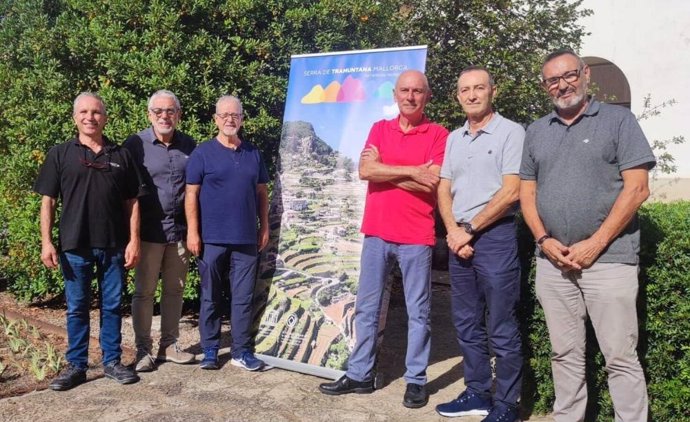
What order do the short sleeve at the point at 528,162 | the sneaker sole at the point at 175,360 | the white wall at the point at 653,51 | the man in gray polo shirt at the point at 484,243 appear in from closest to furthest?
the short sleeve at the point at 528,162 < the man in gray polo shirt at the point at 484,243 < the sneaker sole at the point at 175,360 < the white wall at the point at 653,51

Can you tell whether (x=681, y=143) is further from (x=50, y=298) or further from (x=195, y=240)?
(x=50, y=298)

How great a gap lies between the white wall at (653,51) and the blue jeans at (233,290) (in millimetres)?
7959

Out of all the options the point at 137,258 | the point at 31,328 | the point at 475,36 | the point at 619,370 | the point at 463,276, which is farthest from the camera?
the point at 475,36

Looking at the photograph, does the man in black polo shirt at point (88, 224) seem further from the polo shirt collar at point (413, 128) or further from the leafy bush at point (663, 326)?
the leafy bush at point (663, 326)

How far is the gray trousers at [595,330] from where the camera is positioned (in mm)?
3266

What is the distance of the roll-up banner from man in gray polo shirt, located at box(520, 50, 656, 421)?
142cm

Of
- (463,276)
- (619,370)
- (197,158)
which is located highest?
(197,158)

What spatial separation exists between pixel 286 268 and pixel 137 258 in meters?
1.15

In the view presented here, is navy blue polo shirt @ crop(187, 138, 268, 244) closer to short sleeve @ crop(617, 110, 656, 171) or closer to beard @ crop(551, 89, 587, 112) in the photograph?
beard @ crop(551, 89, 587, 112)

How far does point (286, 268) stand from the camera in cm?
507

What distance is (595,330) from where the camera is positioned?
11.1 ft

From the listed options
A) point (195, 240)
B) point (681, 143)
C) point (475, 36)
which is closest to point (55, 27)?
point (195, 240)

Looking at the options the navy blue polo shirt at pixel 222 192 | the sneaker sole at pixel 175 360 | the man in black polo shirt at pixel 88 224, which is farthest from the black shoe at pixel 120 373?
the navy blue polo shirt at pixel 222 192

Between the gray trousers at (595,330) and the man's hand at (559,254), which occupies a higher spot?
the man's hand at (559,254)
